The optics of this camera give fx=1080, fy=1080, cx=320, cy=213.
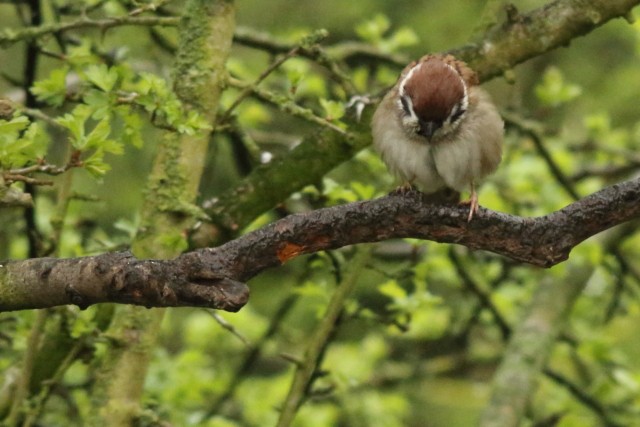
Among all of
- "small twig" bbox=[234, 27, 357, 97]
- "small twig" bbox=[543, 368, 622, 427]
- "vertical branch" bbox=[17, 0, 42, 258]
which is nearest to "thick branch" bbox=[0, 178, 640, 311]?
"small twig" bbox=[234, 27, 357, 97]

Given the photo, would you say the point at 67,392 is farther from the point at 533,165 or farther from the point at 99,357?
the point at 533,165

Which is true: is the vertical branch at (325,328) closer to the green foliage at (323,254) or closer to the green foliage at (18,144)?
the green foliage at (323,254)

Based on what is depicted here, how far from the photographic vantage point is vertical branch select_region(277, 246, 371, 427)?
3.86 metres

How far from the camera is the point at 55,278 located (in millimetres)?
2430

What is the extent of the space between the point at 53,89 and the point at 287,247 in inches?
38.4

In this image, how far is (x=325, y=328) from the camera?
154 inches

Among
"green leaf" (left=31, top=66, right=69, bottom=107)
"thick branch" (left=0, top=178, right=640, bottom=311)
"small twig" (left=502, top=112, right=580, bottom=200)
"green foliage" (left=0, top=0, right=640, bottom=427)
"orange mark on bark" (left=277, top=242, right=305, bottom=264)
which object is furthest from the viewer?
"small twig" (left=502, top=112, right=580, bottom=200)

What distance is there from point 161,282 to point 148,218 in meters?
1.13

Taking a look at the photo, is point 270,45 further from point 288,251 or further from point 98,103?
point 288,251

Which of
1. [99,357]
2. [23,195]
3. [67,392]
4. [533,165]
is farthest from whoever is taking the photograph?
[533,165]

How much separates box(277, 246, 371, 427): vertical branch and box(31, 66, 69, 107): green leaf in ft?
4.28

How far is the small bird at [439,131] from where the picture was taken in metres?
3.52

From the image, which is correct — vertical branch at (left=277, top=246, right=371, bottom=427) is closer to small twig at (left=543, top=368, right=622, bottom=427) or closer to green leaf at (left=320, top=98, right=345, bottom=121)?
green leaf at (left=320, top=98, right=345, bottom=121)

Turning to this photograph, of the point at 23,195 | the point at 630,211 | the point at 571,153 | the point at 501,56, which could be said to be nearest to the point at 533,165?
the point at 571,153
